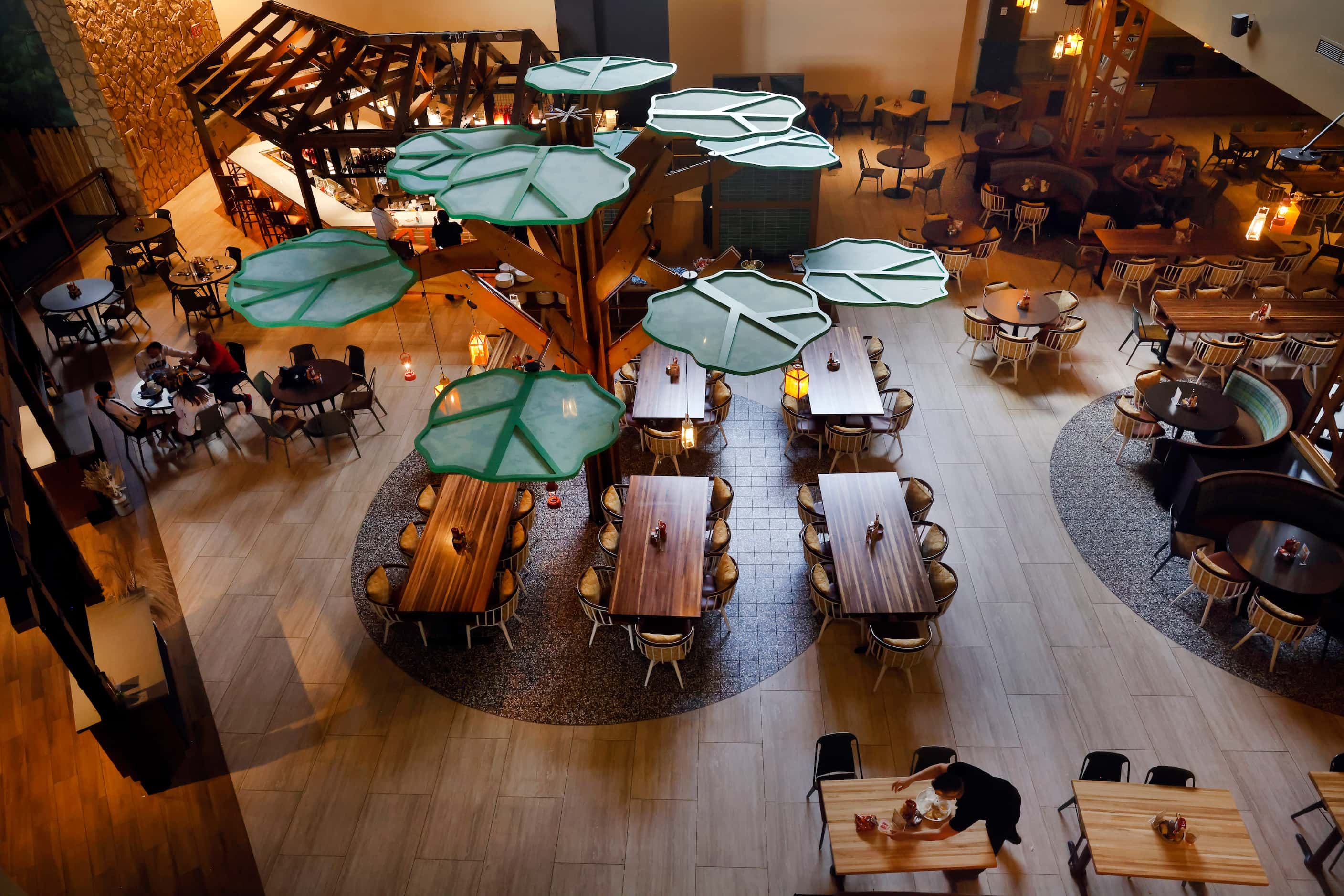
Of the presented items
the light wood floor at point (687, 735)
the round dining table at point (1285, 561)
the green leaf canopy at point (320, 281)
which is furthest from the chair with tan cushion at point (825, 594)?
the green leaf canopy at point (320, 281)

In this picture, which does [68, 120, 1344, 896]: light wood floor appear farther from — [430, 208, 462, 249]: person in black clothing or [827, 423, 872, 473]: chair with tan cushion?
[430, 208, 462, 249]: person in black clothing

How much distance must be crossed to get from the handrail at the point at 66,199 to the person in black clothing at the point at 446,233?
21.8 ft

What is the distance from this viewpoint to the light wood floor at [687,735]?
21.7 feet

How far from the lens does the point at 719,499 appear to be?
356 inches

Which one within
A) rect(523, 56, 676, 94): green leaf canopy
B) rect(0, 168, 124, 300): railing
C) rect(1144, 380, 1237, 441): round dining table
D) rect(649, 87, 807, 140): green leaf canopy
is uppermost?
rect(523, 56, 676, 94): green leaf canopy

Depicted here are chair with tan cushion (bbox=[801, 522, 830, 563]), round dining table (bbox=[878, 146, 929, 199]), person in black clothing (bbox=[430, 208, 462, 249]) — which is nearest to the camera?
chair with tan cushion (bbox=[801, 522, 830, 563])

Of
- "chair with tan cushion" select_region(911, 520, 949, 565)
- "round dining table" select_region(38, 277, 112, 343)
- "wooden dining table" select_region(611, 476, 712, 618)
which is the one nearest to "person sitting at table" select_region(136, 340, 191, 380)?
"round dining table" select_region(38, 277, 112, 343)

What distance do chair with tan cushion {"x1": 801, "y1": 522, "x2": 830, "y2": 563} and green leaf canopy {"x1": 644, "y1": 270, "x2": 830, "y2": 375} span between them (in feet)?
9.55

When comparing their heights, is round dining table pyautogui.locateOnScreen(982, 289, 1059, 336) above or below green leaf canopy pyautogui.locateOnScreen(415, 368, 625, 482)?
below

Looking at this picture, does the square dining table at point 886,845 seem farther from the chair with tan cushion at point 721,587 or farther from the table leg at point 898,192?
the table leg at point 898,192

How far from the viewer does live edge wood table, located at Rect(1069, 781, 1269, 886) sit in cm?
579

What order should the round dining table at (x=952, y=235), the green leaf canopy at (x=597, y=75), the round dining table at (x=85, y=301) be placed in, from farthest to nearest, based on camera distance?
the round dining table at (x=952, y=235) → the round dining table at (x=85, y=301) → the green leaf canopy at (x=597, y=75)

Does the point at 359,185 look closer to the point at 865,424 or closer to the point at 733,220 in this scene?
the point at 733,220

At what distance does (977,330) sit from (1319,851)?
23.9 ft
